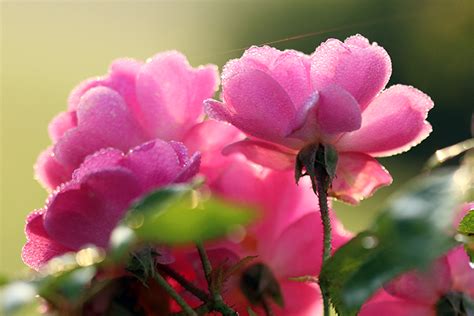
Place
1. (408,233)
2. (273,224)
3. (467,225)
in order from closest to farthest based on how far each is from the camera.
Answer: (408,233)
(467,225)
(273,224)

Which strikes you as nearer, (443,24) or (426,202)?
(426,202)

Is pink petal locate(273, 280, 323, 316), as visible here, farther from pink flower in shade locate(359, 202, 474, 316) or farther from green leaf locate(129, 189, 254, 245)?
green leaf locate(129, 189, 254, 245)

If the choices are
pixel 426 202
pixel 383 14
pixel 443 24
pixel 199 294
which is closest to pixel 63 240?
pixel 199 294

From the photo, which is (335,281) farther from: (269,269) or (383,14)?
(383,14)

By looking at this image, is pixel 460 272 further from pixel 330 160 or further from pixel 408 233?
pixel 408 233

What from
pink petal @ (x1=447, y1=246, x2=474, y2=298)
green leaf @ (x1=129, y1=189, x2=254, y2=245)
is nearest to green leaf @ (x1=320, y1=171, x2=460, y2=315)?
green leaf @ (x1=129, y1=189, x2=254, y2=245)

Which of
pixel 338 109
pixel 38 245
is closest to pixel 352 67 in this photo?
pixel 338 109

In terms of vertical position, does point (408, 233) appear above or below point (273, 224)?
above
